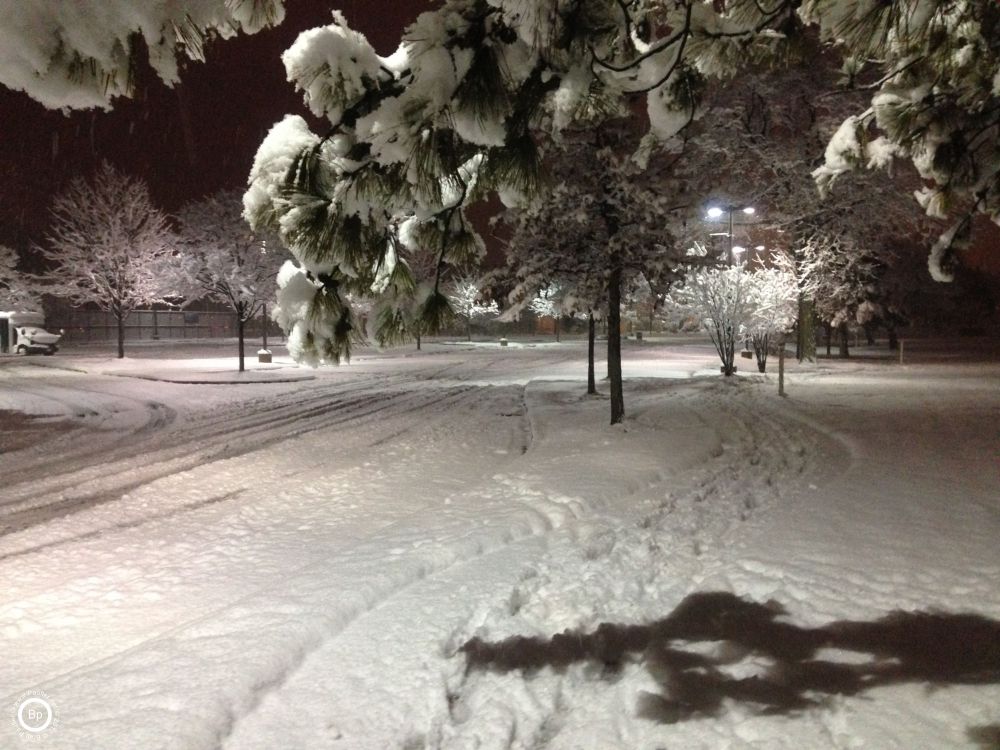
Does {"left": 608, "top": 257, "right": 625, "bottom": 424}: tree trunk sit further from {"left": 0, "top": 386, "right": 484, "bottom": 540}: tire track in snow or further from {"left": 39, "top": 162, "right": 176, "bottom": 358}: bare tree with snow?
{"left": 39, "top": 162, "right": 176, "bottom": 358}: bare tree with snow

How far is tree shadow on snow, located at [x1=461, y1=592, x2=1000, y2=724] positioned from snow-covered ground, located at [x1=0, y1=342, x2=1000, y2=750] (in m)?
0.02

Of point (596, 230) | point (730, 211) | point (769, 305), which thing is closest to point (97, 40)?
point (596, 230)

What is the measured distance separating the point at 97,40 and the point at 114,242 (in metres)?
34.5

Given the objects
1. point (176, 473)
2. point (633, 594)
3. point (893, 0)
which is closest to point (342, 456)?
point (176, 473)

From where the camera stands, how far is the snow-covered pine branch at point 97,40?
74.6 inches

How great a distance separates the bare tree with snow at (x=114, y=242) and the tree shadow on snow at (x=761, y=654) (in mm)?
31852

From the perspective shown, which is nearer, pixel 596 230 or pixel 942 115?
pixel 942 115

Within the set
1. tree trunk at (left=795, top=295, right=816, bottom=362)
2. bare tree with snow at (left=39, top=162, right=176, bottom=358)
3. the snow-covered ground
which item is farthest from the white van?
tree trunk at (left=795, top=295, right=816, bottom=362)

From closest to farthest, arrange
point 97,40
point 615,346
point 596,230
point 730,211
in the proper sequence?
1. point 97,40
2. point 596,230
3. point 615,346
4. point 730,211

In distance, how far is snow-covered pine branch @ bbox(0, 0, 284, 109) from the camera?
190 centimetres

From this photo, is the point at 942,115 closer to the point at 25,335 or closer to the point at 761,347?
the point at 761,347

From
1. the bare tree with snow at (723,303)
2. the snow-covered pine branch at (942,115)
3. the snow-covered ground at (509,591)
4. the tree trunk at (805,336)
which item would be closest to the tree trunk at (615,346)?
the snow-covered ground at (509,591)

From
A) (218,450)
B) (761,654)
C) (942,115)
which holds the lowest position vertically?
(761,654)

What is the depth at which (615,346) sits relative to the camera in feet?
42.8
